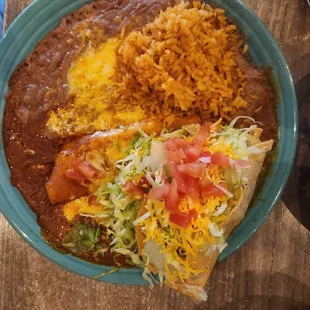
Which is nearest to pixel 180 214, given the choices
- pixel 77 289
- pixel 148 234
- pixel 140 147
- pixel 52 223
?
pixel 148 234

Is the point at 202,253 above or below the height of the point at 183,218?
below

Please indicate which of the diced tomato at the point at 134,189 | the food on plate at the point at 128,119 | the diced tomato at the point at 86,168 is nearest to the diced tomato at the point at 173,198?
the food on plate at the point at 128,119

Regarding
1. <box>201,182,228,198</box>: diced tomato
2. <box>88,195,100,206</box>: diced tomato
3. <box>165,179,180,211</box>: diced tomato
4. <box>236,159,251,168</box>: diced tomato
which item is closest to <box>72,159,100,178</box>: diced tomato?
<box>88,195,100,206</box>: diced tomato

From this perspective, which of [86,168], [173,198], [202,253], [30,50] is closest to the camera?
[173,198]

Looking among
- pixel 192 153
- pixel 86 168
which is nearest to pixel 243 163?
pixel 192 153

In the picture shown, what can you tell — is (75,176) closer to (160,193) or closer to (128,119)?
(128,119)

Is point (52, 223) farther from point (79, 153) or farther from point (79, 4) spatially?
point (79, 4)
